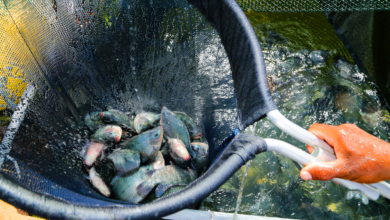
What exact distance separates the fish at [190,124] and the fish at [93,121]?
61cm

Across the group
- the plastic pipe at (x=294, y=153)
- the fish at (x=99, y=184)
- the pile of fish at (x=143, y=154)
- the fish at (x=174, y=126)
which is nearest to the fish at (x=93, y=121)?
the pile of fish at (x=143, y=154)

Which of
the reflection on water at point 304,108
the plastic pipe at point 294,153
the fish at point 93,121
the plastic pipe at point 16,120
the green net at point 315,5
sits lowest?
the reflection on water at point 304,108

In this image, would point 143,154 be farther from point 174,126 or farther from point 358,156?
point 358,156

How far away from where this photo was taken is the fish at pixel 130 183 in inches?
60.3

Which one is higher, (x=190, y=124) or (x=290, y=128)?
(x=290, y=128)

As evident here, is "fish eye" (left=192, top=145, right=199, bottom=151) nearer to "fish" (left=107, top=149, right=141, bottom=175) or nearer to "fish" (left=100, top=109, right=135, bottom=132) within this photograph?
"fish" (left=107, top=149, right=141, bottom=175)

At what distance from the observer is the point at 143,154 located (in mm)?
1691

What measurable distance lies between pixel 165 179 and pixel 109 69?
0.99 metres

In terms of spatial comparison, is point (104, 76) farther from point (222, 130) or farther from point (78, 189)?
point (222, 130)

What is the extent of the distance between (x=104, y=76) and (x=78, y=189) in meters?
0.94

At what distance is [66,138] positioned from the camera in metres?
1.54

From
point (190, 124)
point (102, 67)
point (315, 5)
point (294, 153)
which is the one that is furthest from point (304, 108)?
point (102, 67)

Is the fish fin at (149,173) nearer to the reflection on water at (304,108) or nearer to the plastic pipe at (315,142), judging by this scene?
the reflection on water at (304,108)

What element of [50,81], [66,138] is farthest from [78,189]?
[50,81]
